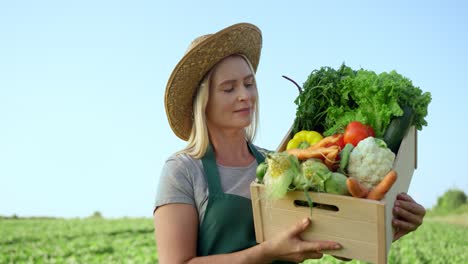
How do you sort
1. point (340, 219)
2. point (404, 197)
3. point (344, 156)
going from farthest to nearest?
point (404, 197), point (344, 156), point (340, 219)

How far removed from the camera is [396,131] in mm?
2977

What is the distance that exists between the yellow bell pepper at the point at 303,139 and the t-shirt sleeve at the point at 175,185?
2.06 ft

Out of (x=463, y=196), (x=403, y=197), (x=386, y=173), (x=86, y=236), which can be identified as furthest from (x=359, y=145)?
(x=463, y=196)

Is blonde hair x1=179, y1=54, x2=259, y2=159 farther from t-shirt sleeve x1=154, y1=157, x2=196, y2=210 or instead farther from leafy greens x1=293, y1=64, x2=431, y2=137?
leafy greens x1=293, y1=64, x2=431, y2=137

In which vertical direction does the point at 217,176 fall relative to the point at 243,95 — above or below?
below

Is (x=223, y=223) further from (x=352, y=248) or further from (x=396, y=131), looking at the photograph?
(x=396, y=131)

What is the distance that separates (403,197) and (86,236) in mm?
9822

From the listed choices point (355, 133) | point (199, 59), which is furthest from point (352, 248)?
point (199, 59)

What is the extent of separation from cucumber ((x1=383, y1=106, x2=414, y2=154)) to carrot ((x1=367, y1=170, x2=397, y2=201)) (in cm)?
58

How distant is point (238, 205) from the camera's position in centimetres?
289

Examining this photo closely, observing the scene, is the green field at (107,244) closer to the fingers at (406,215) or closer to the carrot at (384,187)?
the fingers at (406,215)

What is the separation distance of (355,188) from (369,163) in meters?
0.20

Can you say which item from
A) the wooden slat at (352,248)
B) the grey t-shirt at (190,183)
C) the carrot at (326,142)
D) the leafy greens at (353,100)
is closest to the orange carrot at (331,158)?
the carrot at (326,142)

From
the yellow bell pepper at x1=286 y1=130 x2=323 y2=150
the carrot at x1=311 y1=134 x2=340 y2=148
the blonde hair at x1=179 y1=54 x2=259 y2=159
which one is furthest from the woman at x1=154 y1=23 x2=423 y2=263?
the carrot at x1=311 y1=134 x2=340 y2=148
